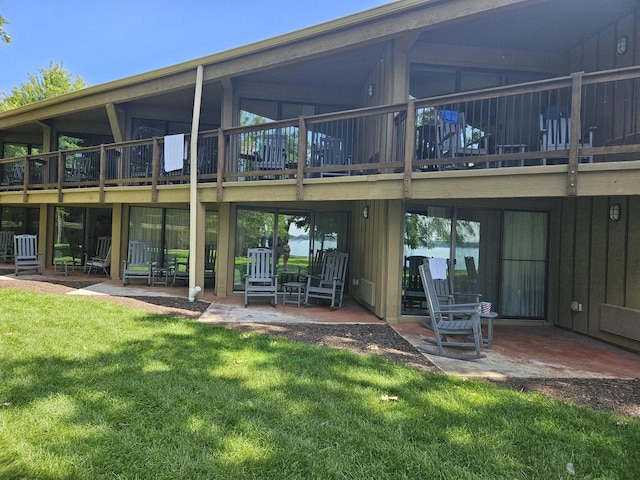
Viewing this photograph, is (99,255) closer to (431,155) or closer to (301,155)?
(301,155)

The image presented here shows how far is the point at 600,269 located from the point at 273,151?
5.92m

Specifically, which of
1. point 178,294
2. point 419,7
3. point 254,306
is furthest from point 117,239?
point 419,7

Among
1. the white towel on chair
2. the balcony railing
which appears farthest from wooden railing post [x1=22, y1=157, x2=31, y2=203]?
the white towel on chair

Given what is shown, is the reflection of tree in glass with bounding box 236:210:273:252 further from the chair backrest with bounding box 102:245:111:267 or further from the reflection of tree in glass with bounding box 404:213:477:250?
the chair backrest with bounding box 102:245:111:267

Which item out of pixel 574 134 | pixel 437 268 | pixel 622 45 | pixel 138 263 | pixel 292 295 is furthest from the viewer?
pixel 138 263

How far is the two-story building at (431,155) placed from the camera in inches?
222

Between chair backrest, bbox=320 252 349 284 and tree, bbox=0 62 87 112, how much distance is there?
→ 30.3 m

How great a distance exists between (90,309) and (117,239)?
5.06 meters

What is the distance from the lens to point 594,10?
6.29m

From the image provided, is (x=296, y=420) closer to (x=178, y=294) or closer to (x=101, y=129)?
(x=178, y=294)

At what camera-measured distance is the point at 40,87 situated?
29.9 metres

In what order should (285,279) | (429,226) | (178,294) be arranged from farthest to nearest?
(285,279)
(178,294)
(429,226)

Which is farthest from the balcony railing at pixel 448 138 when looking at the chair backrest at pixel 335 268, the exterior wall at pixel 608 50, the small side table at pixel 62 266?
the small side table at pixel 62 266

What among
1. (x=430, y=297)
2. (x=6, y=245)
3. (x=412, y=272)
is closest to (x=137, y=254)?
(x=412, y=272)
